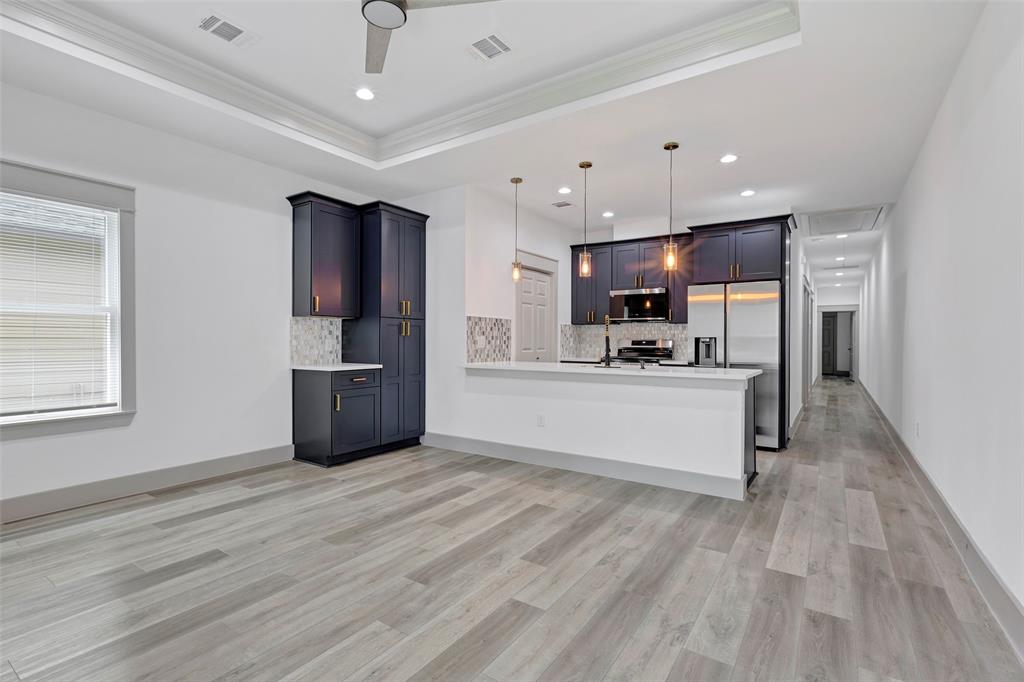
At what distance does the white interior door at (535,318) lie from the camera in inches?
258

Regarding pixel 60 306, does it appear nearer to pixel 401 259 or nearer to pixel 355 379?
pixel 355 379

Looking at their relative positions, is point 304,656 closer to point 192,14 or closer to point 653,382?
point 653,382

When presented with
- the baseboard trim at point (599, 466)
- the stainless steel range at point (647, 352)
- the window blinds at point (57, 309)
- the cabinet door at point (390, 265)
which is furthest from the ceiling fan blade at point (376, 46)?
the stainless steel range at point (647, 352)

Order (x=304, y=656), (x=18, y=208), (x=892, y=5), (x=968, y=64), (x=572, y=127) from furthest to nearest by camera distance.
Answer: (x=572, y=127) < (x=18, y=208) < (x=968, y=64) < (x=892, y=5) < (x=304, y=656)

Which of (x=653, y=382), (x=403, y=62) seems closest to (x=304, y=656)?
(x=653, y=382)

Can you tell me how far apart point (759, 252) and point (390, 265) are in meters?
4.21

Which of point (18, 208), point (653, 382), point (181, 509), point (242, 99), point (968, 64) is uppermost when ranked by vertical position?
point (242, 99)

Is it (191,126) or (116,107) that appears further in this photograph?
(191,126)

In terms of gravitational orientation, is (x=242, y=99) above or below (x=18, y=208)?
above

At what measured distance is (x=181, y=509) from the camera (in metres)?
3.50

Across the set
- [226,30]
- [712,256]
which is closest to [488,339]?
[712,256]

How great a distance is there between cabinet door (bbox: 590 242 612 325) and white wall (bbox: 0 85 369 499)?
411 centimetres

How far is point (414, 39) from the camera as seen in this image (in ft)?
10.3

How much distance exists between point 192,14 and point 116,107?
3.89 ft
